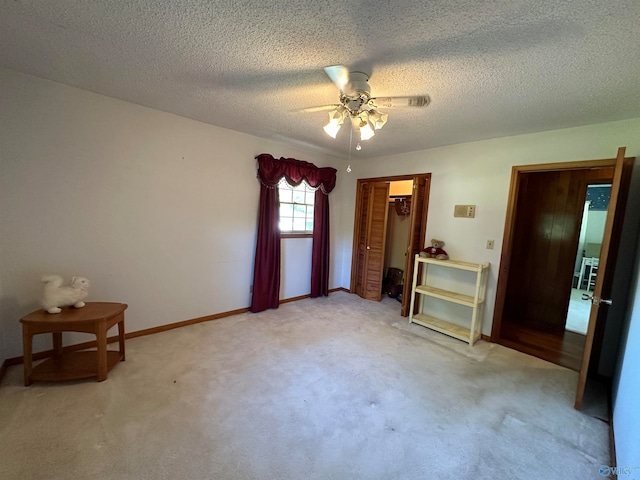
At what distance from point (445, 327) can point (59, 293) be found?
379 cm

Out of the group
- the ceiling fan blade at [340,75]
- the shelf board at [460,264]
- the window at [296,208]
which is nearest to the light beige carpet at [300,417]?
the shelf board at [460,264]

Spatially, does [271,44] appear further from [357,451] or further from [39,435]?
[39,435]

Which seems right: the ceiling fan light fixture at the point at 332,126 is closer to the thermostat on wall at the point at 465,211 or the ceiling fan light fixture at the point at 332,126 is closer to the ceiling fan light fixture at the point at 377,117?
the ceiling fan light fixture at the point at 377,117

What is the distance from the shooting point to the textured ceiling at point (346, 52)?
125 centimetres

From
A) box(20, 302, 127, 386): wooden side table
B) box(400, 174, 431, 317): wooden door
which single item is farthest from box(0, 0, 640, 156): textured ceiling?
box(20, 302, 127, 386): wooden side table

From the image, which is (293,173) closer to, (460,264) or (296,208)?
(296,208)

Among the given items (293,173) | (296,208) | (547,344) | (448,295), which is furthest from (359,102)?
(547,344)

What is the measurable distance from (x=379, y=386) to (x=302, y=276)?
2274 millimetres

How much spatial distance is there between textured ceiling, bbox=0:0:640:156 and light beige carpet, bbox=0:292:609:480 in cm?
231

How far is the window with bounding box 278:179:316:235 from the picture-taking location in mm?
3901

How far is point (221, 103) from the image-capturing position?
2418mm

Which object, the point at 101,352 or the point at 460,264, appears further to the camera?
the point at 460,264

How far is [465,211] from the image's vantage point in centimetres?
325

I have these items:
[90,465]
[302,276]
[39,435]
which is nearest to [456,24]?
[90,465]
